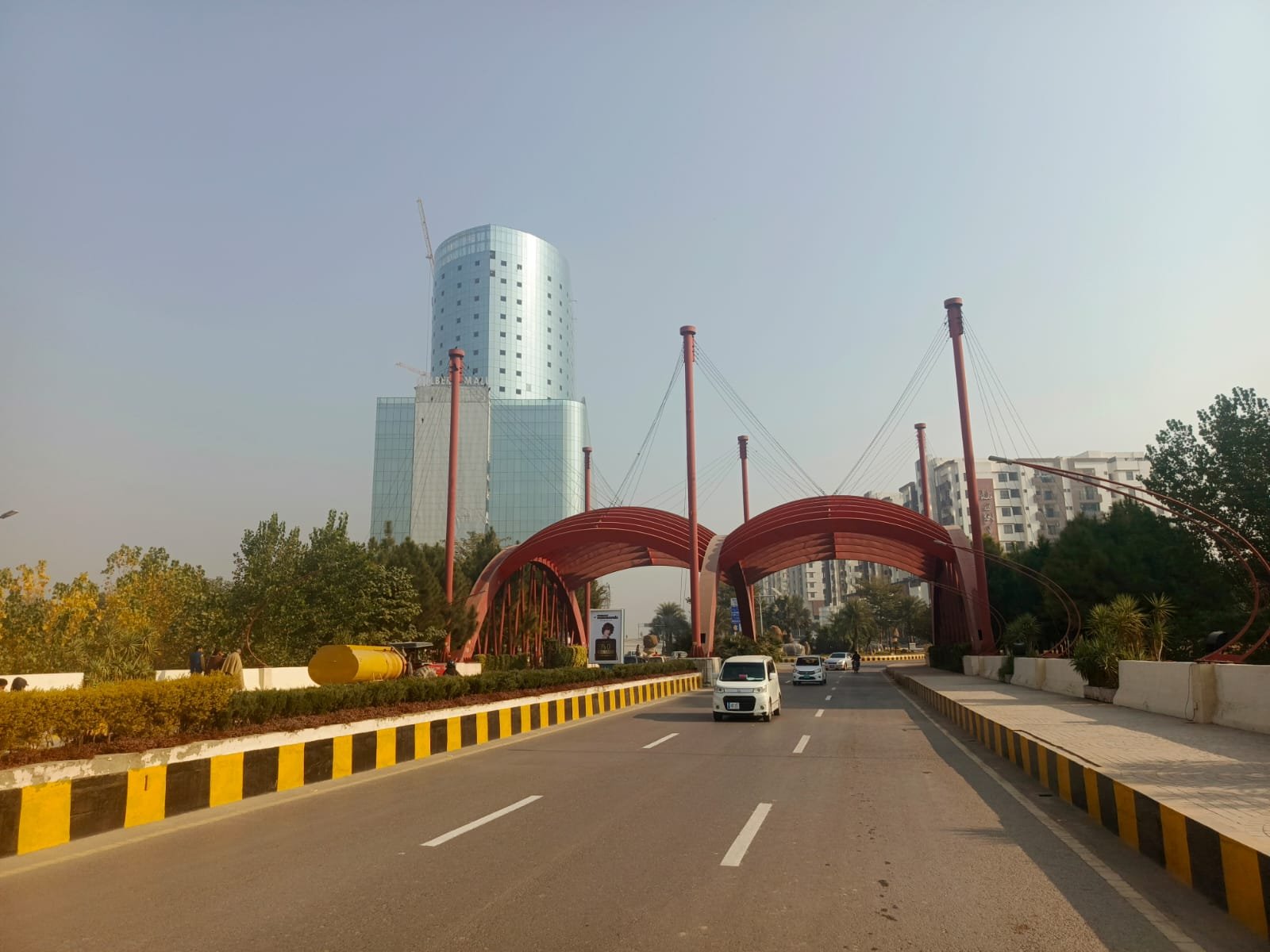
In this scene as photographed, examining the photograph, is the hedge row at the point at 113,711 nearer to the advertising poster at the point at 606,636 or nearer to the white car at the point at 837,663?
the advertising poster at the point at 606,636

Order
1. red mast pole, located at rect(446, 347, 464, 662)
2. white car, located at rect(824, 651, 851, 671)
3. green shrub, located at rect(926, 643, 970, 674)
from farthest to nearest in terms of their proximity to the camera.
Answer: white car, located at rect(824, 651, 851, 671)
green shrub, located at rect(926, 643, 970, 674)
red mast pole, located at rect(446, 347, 464, 662)

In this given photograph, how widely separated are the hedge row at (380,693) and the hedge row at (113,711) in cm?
60

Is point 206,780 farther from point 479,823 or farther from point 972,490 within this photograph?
point 972,490

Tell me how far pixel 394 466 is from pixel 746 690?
11642 centimetres

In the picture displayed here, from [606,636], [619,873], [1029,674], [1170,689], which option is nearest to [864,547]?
[606,636]

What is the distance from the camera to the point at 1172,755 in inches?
427

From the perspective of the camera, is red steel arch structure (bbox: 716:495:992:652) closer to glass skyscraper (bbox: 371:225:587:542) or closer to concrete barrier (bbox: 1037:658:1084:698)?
concrete barrier (bbox: 1037:658:1084:698)

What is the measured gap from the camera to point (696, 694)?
33969 millimetres

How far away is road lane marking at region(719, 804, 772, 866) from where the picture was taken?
267 inches

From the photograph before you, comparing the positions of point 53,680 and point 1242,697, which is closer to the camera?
point 1242,697

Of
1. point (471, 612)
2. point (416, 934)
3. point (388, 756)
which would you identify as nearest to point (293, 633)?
point (471, 612)

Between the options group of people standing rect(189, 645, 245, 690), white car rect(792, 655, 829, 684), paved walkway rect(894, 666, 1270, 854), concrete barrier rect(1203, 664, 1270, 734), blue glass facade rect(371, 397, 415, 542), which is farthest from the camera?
blue glass facade rect(371, 397, 415, 542)

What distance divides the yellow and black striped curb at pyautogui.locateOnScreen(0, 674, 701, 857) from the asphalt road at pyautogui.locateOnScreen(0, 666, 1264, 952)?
0.26 m

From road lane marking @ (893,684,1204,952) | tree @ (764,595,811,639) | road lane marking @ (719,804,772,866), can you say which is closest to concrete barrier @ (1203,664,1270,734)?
road lane marking @ (893,684,1204,952)
